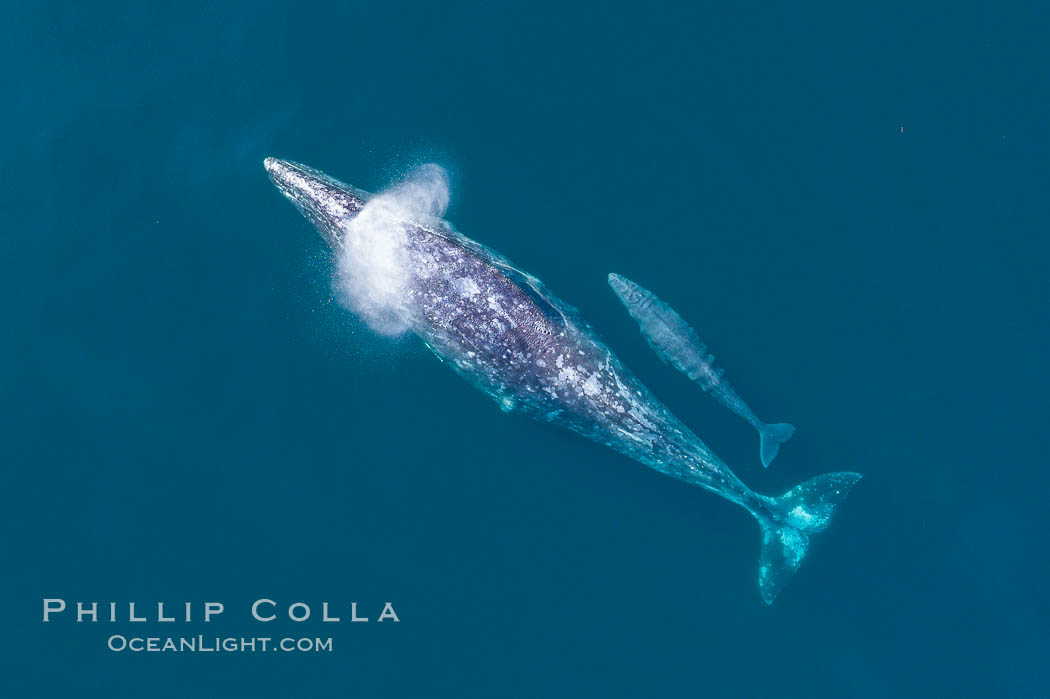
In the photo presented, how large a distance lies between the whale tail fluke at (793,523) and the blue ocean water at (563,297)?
0.68 m

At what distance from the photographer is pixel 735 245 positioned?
62.7ft

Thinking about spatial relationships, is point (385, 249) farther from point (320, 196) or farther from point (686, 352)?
point (686, 352)

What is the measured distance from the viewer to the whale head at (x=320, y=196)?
18.4 meters

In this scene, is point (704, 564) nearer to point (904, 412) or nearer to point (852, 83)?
point (904, 412)

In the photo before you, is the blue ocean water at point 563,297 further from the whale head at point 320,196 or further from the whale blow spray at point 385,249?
the whale head at point 320,196

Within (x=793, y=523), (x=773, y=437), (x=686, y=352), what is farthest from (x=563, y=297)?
(x=793, y=523)

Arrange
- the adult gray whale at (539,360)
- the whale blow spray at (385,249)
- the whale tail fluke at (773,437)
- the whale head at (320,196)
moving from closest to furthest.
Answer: the adult gray whale at (539,360), the whale blow spray at (385,249), the whale tail fluke at (773,437), the whale head at (320,196)

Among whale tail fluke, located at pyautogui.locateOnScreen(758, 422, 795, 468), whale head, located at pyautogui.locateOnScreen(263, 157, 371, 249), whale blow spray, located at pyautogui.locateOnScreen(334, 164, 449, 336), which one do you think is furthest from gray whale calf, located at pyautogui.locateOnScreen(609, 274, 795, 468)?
whale head, located at pyautogui.locateOnScreen(263, 157, 371, 249)

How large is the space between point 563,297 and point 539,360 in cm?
273

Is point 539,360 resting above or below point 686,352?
below

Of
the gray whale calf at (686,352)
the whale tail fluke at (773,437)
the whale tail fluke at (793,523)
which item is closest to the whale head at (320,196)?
the gray whale calf at (686,352)

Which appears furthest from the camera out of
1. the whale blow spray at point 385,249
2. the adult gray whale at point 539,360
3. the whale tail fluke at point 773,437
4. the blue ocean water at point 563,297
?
the blue ocean water at point 563,297

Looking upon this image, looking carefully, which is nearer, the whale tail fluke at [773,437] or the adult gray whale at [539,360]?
the adult gray whale at [539,360]

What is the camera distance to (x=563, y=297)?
62.4 ft
